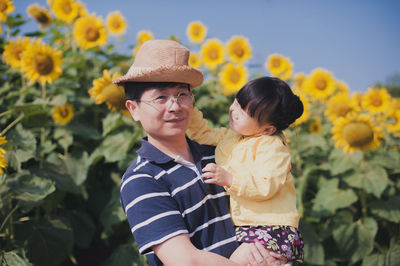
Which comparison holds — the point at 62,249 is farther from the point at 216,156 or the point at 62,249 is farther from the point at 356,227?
the point at 356,227

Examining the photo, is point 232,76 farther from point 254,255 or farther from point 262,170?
point 254,255

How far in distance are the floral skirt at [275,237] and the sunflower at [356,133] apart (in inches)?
70.4

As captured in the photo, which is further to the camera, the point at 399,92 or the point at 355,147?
the point at 399,92

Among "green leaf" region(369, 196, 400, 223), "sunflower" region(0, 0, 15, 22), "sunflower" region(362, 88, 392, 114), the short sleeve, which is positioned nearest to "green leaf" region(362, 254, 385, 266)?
"green leaf" region(369, 196, 400, 223)

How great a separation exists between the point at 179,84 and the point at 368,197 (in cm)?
266

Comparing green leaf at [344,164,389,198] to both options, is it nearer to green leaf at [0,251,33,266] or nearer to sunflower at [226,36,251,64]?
sunflower at [226,36,251,64]

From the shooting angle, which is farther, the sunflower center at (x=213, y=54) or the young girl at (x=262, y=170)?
the sunflower center at (x=213, y=54)

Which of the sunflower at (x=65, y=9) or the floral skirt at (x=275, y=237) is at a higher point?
the sunflower at (x=65, y=9)

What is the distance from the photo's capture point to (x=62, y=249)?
2.63 meters

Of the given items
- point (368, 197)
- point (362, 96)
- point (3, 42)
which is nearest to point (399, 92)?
point (362, 96)

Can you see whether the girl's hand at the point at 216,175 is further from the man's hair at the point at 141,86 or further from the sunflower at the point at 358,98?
the sunflower at the point at 358,98

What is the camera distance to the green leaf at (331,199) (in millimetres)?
→ 3007

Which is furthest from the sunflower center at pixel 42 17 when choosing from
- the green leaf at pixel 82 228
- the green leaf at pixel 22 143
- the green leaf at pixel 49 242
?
the green leaf at pixel 49 242

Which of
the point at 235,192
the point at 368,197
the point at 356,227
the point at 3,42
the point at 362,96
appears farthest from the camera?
the point at 362,96
